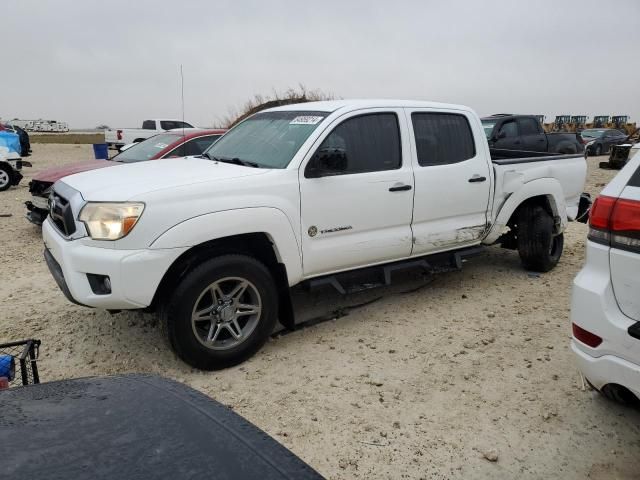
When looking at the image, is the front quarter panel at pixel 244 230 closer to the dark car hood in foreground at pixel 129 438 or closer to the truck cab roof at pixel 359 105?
the truck cab roof at pixel 359 105

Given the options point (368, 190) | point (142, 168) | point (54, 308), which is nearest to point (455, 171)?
point (368, 190)

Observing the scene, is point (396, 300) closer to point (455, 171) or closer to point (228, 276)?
point (455, 171)

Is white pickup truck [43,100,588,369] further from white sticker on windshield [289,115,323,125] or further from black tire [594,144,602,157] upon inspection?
black tire [594,144,602,157]

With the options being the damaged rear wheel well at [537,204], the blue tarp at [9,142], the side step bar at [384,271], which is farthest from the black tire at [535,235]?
the blue tarp at [9,142]

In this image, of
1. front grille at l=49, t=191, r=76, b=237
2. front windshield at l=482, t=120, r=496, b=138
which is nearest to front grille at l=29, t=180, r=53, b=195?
front grille at l=49, t=191, r=76, b=237

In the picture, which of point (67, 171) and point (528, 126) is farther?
point (528, 126)

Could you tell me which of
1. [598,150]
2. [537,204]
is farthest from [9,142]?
[598,150]

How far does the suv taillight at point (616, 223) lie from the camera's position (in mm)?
2387

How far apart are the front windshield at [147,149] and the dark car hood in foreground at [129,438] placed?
20.3 ft

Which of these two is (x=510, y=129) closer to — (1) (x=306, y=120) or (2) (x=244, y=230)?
(1) (x=306, y=120)

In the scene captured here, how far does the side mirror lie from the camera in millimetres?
3844

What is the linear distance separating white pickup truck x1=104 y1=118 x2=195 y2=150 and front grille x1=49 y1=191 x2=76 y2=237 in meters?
18.6

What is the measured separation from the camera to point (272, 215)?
3.62 m

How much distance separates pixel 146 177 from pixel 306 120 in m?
1.37
